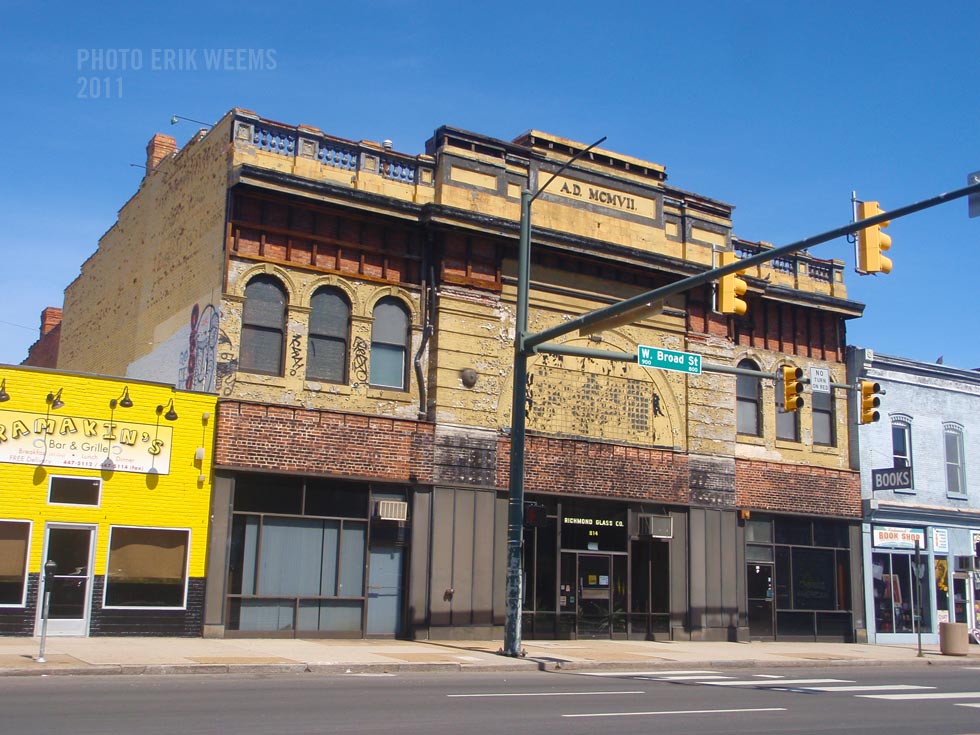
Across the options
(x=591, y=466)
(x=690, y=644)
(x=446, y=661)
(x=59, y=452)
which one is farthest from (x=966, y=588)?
(x=59, y=452)

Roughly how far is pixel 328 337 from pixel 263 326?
1.44 meters

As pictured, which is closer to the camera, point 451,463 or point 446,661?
point 446,661

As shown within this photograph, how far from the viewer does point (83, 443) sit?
20172 mm

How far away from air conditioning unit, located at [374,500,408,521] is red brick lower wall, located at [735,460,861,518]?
9.42 meters

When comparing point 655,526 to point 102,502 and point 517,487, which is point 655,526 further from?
point 102,502

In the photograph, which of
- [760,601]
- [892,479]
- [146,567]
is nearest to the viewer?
[146,567]

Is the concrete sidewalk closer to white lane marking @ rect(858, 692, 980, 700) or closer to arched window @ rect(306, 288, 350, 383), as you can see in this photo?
white lane marking @ rect(858, 692, 980, 700)

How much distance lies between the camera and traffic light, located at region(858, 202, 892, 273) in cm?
1395

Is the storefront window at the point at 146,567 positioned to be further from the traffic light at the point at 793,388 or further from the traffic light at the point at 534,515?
the traffic light at the point at 793,388

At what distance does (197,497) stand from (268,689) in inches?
311

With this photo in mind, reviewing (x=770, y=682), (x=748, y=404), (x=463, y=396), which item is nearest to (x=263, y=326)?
(x=463, y=396)

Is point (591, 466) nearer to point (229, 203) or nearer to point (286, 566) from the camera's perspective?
point (286, 566)

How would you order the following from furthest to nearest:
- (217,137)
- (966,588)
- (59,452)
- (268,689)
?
(966,588), (217,137), (59,452), (268,689)

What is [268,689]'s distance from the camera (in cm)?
1382
